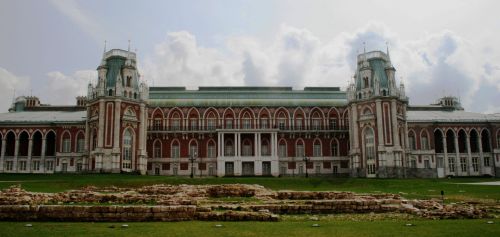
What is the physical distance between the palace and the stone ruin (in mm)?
37381

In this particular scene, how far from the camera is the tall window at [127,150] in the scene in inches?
2692

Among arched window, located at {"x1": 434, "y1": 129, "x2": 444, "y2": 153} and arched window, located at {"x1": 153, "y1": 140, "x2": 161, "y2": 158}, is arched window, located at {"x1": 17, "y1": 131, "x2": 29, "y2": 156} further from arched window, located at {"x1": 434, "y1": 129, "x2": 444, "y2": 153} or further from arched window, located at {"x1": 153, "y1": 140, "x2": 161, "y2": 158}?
arched window, located at {"x1": 434, "y1": 129, "x2": 444, "y2": 153}

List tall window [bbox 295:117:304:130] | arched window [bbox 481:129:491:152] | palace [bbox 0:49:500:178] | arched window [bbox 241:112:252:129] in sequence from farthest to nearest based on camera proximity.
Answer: tall window [bbox 295:117:304:130] < arched window [bbox 241:112:252:129] < arched window [bbox 481:129:491:152] < palace [bbox 0:49:500:178]

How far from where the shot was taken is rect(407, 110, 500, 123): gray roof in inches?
3196

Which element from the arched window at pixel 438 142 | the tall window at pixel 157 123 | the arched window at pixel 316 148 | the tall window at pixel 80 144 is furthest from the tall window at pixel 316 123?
the tall window at pixel 80 144

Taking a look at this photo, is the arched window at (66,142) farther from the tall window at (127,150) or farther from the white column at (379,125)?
the white column at (379,125)

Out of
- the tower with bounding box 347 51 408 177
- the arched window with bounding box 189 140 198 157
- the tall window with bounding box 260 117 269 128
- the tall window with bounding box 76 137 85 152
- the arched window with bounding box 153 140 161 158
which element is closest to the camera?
the tower with bounding box 347 51 408 177

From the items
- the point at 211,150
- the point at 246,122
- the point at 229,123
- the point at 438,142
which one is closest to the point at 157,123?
the point at 211,150

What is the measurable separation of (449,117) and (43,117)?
75054mm

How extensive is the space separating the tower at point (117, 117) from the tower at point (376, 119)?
3446 cm

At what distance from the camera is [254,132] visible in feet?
254

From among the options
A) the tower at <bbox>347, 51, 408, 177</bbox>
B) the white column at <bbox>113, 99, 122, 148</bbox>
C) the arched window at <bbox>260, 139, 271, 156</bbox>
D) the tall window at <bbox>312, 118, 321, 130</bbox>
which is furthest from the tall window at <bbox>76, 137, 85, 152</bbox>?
the tower at <bbox>347, 51, 408, 177</bbox>

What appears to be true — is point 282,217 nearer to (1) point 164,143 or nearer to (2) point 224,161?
(2) point 224,161

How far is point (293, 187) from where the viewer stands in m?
47.2
